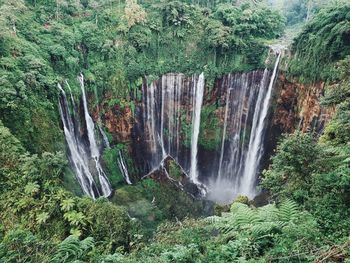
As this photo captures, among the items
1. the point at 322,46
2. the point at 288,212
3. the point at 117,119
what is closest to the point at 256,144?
the point at 322,46

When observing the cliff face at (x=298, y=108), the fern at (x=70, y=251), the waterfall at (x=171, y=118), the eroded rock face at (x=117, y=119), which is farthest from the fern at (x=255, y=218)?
the waterfall at (x=171, y=118)

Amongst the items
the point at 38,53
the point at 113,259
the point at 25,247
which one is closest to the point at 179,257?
the point at 113,259

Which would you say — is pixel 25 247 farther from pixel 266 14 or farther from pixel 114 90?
pixel 266 14

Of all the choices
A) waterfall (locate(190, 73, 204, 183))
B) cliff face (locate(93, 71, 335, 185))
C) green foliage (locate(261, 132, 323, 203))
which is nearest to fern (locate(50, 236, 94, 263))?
green foliage (locate(261, 132, 323, 203))

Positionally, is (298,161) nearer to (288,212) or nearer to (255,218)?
(288,212)

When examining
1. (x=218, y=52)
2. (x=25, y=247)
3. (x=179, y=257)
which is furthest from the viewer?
(x=218, y=52)

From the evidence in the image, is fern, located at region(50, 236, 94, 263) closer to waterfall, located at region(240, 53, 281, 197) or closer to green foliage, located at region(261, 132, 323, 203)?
green foliage, located at region(261, 132, 323, 203)

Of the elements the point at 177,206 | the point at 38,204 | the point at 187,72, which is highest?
the point at 187,72
